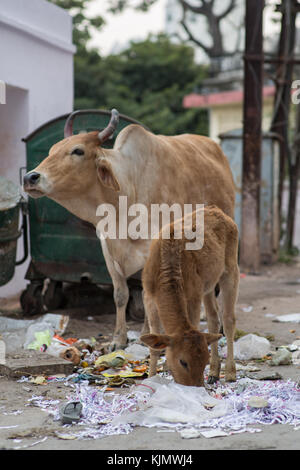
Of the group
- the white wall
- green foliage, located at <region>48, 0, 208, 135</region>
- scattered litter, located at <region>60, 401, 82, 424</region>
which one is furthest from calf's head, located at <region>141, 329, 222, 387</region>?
green foliage, located at <region>48, 0, 208, 135</region>

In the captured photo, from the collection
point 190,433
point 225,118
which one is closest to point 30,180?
point 190,433

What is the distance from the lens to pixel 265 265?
11.4 metres

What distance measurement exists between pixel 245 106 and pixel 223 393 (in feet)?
22.5

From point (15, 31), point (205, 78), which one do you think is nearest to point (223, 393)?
point (15, 31)

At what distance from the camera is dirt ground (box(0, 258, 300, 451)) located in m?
3.32

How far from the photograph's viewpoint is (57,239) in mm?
6969

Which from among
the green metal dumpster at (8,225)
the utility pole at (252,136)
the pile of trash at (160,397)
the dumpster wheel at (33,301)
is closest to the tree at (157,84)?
the utility pole at (252,136)

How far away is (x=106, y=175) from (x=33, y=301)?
7.01 feet

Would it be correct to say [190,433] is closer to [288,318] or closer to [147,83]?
[288,318]

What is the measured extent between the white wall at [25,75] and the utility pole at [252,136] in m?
2.97

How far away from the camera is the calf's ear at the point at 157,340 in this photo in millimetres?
3835

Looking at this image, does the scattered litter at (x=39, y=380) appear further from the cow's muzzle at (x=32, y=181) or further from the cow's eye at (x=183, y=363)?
the cow's muzzle at (x=32, y=181)
